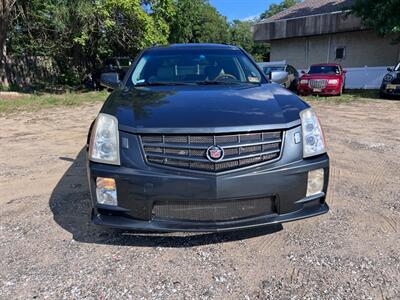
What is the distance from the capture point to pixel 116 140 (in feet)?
8.21

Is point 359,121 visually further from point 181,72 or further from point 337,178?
point 181,72

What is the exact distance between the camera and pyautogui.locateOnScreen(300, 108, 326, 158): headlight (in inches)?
103

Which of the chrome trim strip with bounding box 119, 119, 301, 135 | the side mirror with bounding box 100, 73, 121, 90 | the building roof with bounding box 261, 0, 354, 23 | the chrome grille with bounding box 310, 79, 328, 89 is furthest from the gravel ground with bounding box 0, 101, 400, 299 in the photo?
the building roof with bounding box 261, 0, 354, 23

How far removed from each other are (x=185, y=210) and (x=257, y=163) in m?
0.61

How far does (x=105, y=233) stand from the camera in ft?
9.78

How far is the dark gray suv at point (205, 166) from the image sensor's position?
2.38 meters

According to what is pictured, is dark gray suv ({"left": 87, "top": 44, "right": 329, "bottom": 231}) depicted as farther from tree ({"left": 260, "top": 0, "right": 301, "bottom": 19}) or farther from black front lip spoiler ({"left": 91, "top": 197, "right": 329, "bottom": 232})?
tree ({"left": 260, "top": 0, "right": 301, "bottom": 19})

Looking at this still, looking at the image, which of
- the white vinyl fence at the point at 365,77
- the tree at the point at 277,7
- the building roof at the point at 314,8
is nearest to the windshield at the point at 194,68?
the white vinyl fence at the point at 365,77

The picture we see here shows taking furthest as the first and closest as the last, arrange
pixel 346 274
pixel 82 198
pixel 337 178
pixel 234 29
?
pixel 234 29 → pixel 337 178 → pixel 82 198 → pixel 346 274

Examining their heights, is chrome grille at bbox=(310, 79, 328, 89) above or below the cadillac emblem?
below

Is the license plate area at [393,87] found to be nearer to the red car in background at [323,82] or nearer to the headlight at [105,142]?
the red car in background at [323,82]

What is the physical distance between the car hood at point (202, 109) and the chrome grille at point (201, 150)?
6 centimetres

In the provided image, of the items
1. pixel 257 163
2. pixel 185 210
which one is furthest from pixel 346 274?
pixel 185 210

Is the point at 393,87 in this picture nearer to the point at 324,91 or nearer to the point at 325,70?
the point at 324,91
